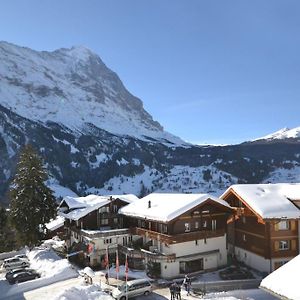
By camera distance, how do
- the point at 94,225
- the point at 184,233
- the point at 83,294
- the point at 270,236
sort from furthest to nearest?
the point at 94,225 → the point at 184,233 → the point at 270,236 → the point at 83,294

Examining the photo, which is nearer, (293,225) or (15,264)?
(293,225)

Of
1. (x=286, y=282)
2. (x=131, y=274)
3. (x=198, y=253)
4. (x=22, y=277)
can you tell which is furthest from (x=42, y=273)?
(x=286, y=282)

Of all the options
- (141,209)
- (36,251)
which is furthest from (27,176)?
(141,209)

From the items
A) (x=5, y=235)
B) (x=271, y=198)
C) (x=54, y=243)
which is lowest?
(x=54, y=243)

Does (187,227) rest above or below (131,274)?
above

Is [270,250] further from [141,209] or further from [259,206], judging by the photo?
[141,209]

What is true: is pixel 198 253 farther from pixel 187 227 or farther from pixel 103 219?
pixel 103 219

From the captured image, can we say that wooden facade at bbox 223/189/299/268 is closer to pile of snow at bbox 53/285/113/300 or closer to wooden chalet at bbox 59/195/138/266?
wooden chalet at bbox 59/195/138/266

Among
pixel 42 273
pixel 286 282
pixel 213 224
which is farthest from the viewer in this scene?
pixel 213 224

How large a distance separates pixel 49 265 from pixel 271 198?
2995 centimetres

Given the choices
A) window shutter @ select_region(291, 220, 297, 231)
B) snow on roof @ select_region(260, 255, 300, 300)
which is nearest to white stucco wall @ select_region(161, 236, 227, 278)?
window shutter @ select_region(291, 220, 297, 231)

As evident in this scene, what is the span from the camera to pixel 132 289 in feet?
140

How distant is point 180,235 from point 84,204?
23036 mm

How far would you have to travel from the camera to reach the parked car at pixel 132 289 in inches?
1658
